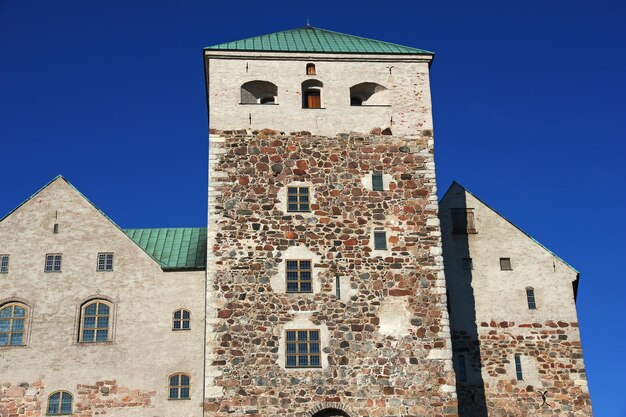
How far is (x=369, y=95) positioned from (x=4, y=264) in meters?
14.6

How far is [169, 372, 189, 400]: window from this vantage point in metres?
31.7

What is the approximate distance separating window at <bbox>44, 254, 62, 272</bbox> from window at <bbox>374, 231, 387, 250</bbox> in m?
11.3

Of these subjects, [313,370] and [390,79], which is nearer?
[313,370]

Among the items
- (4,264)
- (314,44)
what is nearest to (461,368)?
(314,44)

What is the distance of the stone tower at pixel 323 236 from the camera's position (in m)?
29.9

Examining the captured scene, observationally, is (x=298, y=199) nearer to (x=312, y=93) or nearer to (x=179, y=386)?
(x=312, y=93)

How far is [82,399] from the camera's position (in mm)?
31391

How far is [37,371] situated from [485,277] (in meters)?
16.9

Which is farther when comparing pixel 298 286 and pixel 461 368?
pixel 461 368

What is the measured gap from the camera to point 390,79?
34406 millimetres

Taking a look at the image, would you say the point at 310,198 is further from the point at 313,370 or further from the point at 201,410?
the point at 201,410

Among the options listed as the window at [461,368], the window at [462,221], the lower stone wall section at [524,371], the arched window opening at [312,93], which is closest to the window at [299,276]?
the arched window opening at [312,93]

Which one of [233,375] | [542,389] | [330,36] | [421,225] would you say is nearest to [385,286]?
[421,225]

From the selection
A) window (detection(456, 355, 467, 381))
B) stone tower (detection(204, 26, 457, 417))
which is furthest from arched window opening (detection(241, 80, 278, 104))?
window (detection(456, 355, 467, 381))
